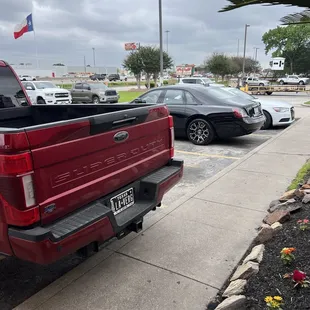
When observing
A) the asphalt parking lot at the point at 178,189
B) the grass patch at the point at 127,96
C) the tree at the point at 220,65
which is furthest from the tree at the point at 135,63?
the asphalt parking lot at the point at 178,189

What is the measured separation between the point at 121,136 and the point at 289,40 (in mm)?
91119

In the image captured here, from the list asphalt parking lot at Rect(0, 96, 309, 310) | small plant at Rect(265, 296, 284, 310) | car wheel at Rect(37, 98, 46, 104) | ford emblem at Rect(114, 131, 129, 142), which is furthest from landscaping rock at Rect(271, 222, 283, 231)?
car wheel at Rect(37, 98, 46, 104)

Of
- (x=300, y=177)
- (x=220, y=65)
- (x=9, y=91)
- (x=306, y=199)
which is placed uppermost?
(x=220, y=65)

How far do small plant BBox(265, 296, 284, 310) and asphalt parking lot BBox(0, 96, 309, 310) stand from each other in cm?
193

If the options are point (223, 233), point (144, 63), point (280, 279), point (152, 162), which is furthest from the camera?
point (144, 63)

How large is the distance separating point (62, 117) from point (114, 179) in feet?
5.78

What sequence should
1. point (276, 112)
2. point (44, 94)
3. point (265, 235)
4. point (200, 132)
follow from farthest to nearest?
point (44, 94)
point (276, 112)
point (200, 132)
point (265, 235)

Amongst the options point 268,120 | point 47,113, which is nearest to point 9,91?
point 47,113

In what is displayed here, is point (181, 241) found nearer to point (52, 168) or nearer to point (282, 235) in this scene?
point (282, 235)

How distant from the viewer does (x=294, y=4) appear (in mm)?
2982

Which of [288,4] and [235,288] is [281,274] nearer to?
[235,288]

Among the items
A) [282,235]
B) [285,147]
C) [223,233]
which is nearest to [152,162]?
[223,233]

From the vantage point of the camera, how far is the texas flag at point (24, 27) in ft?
112

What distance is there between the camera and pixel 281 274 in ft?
8.75
